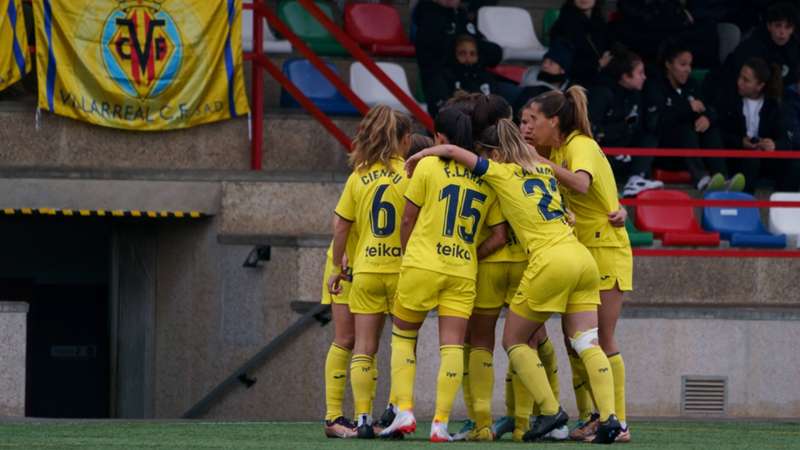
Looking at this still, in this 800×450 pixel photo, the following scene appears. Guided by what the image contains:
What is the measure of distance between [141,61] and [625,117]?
3.66m

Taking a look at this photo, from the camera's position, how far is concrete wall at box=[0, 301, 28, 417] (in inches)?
469

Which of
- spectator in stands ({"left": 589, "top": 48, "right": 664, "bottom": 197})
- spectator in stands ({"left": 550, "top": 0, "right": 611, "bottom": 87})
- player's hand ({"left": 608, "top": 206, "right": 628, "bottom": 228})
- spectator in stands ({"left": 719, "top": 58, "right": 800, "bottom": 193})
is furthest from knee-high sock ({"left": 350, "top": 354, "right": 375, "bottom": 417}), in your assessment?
spectator in stands ({"left": 719, "top": 58, "right": 800, "bottom": 193})

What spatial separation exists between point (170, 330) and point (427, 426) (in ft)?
→ 12.8

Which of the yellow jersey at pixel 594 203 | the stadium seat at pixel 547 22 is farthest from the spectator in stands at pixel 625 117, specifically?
the yellow jersey at pixel 594 203

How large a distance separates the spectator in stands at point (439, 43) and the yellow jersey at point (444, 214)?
5409 millimetres

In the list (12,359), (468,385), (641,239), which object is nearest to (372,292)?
(468,385)

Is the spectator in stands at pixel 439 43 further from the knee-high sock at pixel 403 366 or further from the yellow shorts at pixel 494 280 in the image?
the knee-high sock at pixel 403 366

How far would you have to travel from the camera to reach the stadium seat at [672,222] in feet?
45.9

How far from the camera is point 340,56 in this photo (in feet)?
52.3

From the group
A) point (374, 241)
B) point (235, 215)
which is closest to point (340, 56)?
point (235, 215)

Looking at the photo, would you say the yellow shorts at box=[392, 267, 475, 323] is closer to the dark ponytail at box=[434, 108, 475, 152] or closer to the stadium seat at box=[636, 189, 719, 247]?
the dark ponytail at box=[434, 108, 475, 152]

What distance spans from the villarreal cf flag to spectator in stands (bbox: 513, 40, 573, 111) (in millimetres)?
2153

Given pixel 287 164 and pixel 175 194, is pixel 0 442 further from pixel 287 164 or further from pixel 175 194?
pixel 287 164

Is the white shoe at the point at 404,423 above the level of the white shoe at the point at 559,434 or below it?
above
